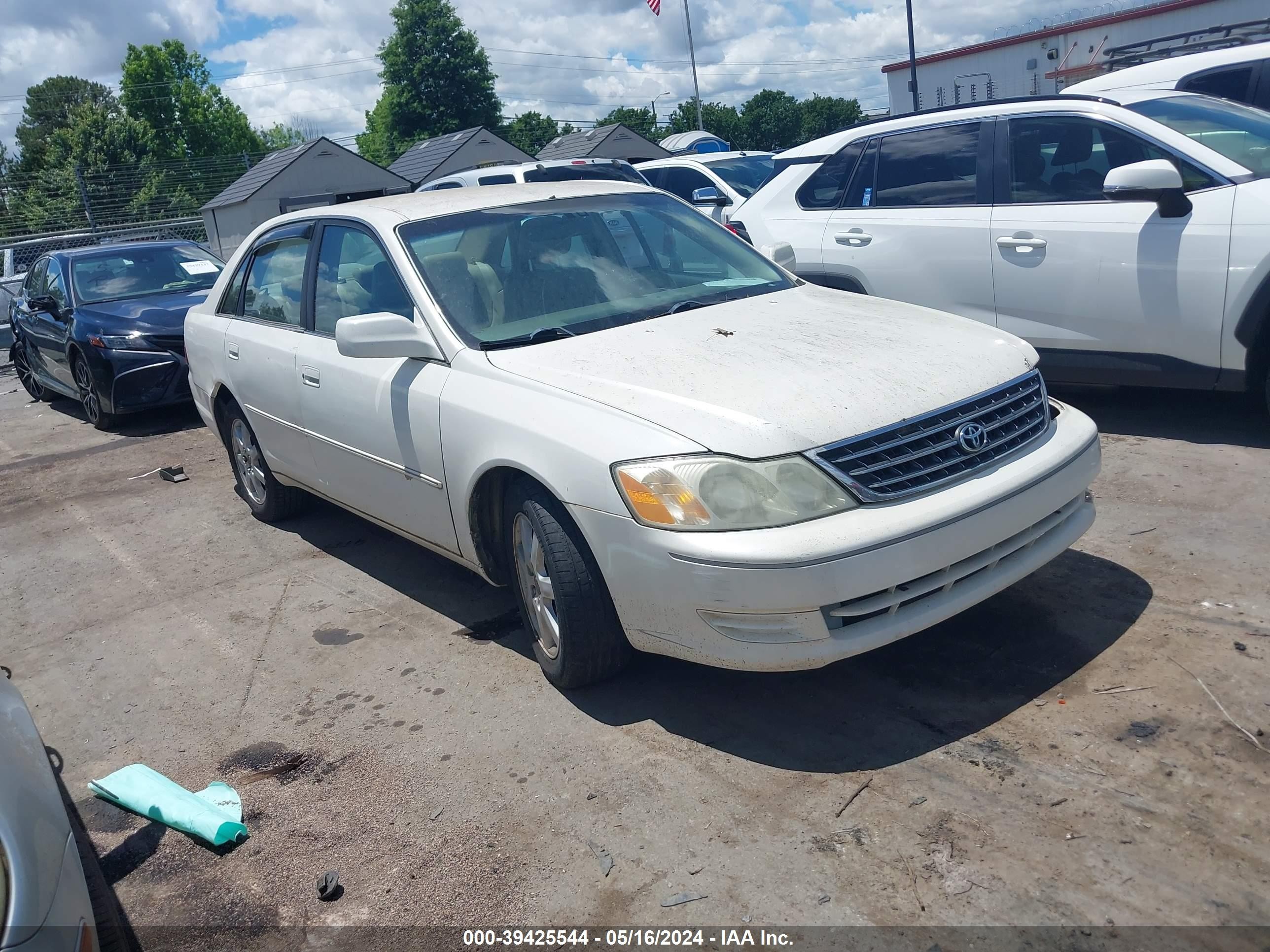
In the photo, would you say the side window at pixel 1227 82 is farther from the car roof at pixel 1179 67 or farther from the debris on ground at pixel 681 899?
the debris on ground at pixel 681 899

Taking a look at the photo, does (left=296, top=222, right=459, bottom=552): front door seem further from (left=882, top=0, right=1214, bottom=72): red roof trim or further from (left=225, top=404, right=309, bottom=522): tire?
(left=882, top=0, right=1214, bottom=72): red roof trim

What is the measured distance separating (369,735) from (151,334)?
6666 mm

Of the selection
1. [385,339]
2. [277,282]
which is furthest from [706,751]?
[277,282]

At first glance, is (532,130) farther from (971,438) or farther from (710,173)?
(971,438)

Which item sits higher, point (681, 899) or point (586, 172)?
point (586, 172)

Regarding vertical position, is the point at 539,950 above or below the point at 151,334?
below

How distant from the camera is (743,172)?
14.3 metres

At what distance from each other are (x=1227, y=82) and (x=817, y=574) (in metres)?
6.66

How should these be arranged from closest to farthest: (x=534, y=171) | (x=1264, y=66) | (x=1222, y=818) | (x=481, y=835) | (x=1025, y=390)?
(x=1222, y=818) < (x=481, y=835) < (x=1025, y=390) < (x=1264, y=66) < (x=534, y=171)

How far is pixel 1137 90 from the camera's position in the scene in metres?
6.17

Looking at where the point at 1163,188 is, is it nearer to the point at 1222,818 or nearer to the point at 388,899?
the point at 1222,818

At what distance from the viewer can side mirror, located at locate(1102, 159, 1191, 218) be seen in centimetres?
511

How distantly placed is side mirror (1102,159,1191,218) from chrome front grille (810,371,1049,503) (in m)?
2.09

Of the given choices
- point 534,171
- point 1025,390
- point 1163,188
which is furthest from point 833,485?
point 534,171
